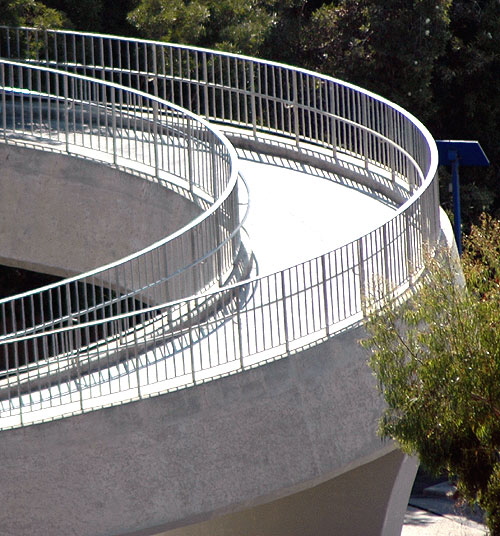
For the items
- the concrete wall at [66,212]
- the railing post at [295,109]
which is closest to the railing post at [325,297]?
the concrete wall at [66,212]

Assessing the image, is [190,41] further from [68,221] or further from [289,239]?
[289,239]

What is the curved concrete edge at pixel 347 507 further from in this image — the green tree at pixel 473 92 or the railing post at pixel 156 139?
the green tree at pixel 473 92

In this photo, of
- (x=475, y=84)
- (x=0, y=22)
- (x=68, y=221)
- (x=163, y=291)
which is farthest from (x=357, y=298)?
(x=475, y=84)

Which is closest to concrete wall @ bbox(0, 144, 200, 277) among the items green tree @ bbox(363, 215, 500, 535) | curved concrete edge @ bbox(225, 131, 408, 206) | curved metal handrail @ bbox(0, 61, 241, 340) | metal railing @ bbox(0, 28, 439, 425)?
curved metal handrail @ bbox(0, 61, 241, 340)

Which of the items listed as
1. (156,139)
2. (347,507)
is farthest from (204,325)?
(156,139)

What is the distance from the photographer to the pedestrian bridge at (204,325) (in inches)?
461

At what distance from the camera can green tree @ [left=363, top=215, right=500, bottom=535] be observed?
410 inches

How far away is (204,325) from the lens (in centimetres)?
1282

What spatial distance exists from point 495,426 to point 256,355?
2.94 m

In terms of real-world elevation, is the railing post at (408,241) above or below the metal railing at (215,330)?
above

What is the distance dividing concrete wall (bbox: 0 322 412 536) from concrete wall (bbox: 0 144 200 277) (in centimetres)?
582

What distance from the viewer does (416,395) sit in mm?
10781

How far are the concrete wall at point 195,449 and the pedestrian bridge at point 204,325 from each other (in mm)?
15

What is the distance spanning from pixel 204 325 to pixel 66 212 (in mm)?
5950
